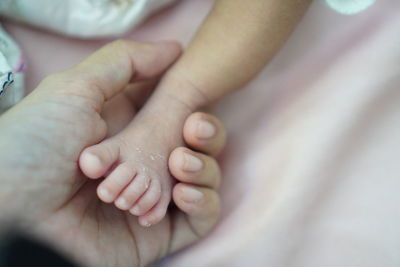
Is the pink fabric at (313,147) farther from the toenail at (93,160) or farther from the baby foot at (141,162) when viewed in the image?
the toenail at (93,160)

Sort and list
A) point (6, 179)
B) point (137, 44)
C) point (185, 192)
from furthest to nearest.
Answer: point (137, 44) → point (185, 192) → point (6, 179)

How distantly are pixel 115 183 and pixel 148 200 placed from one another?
6 cm

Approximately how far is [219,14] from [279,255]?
1.34ft

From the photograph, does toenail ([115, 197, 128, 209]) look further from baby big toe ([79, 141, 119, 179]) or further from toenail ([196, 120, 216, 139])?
toenail ([196, 120, 216, 139])

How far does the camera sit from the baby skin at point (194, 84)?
67cm

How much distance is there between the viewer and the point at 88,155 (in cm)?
62

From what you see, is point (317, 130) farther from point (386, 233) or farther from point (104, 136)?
point (104, 136)

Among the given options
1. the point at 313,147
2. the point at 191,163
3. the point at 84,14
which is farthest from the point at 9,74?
the point at 313,147

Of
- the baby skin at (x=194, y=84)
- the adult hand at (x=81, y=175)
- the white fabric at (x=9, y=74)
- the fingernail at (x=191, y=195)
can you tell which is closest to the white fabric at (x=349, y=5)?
the baby skin at (x=194, y=84)

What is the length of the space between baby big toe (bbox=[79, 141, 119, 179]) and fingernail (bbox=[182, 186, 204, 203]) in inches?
4.6

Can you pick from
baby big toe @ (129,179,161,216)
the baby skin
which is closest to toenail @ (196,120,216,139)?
the baby skin

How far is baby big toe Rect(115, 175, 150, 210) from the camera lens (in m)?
0.63

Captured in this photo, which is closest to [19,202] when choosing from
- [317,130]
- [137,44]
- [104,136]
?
[104,136]

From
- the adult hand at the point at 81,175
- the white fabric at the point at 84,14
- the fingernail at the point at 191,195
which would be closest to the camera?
A: the adult hand at the point at 81,175
